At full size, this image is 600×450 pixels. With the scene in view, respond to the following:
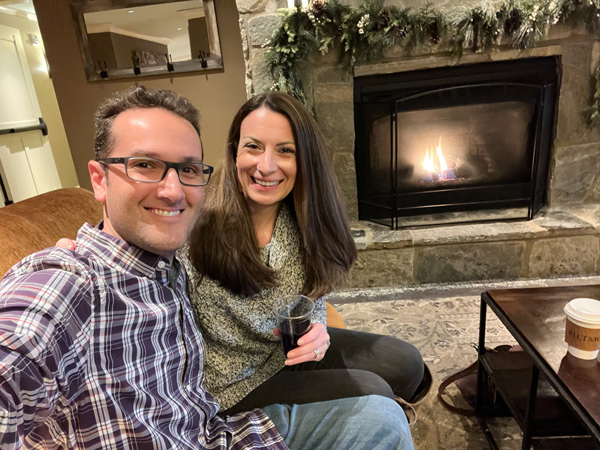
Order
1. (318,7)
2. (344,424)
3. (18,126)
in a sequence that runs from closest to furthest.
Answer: (344,424)
(318,7)
(18,126)

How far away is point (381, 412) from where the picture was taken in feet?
3.02

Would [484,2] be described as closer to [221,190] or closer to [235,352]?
[221,190]

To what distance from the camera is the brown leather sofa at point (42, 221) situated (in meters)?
1.00

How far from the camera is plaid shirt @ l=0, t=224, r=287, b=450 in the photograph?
1.81ft

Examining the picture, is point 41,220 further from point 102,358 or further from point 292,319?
point 292,319

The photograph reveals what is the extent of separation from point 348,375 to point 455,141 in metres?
1.89

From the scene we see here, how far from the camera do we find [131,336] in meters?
0.72

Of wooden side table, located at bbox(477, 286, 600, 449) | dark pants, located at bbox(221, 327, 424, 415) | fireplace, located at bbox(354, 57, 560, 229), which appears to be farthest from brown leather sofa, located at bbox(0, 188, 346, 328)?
fireplace, located at bbox(354, 57, 560, 229)

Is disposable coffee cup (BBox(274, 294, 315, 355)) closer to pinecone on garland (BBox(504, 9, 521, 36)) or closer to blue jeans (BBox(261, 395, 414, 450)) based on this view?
blue jeans (BBox(261, 395, 414, 450))

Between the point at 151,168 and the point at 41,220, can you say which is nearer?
the point at 151,168

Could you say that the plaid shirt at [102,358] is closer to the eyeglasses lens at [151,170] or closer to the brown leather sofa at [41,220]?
the eyeglasses lens at [151,170]

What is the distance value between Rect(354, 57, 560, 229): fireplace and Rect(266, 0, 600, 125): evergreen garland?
0.17 meters

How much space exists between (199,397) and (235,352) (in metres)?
0.19

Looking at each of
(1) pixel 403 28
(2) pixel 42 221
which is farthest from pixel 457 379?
(1) pixel 403 28
